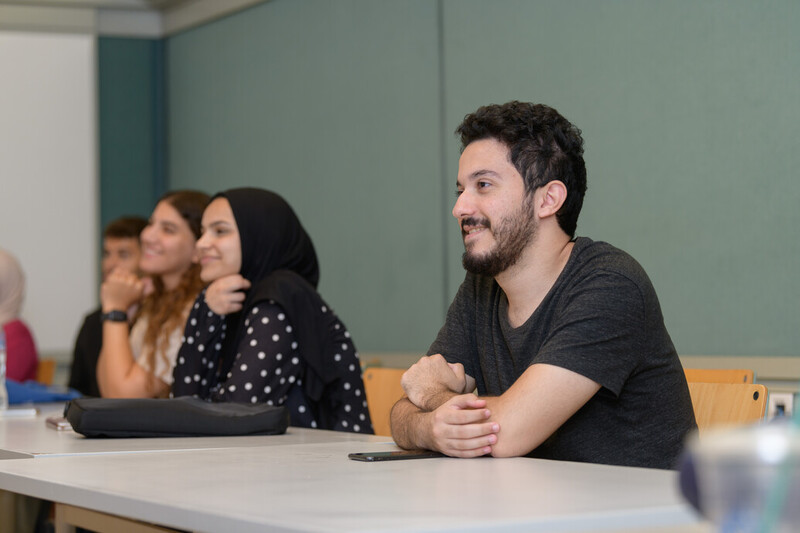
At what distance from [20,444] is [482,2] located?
274 cm

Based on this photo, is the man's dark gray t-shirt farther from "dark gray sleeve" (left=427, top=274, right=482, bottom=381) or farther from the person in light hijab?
the person in light hijab

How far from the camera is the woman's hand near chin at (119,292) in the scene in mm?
3523

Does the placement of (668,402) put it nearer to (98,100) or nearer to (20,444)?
(20,444)

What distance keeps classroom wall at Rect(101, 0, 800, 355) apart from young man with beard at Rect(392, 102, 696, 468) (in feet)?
3.88

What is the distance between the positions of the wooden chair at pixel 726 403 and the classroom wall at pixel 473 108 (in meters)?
1.17

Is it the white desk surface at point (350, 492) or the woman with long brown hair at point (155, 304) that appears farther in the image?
the woman with long brown hair at point (155, 304)

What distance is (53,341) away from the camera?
5.56 meters

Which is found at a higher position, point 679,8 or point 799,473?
point 679,8

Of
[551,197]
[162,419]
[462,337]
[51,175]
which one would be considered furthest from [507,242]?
[51,175]

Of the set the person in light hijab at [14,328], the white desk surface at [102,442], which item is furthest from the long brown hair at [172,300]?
the white desk surface at [102,442]

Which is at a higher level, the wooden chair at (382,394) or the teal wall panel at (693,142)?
the teal wall panel at (693,142)

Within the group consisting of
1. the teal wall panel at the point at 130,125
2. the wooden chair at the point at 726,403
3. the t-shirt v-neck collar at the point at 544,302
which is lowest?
the wooden chair at the point at 726,403

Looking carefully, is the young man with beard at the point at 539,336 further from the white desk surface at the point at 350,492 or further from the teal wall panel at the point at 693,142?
the teal wall panel at the point at 693,142

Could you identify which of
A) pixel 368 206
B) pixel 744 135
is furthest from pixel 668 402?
pixel 368 206
